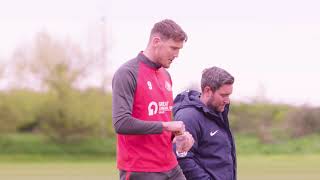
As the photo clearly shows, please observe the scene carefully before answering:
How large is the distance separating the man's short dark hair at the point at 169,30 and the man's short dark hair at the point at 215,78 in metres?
0.57

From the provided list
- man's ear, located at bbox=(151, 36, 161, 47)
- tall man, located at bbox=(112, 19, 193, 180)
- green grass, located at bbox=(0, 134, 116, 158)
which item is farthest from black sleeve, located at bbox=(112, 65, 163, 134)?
green grass, located at bbox=(0, 134, 116, 158)

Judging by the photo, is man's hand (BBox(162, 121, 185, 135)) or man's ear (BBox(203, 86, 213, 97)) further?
man's ear (BBox(203, 86, 213, 97))

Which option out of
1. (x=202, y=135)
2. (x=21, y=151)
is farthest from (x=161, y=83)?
(x=21, y=151)

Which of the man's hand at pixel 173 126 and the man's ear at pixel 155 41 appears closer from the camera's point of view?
the man's hand at pixel 173 126

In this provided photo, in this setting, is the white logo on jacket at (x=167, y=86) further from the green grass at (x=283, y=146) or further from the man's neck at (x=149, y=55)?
the green grass at (x=283, y=146)

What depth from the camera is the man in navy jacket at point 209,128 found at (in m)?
6.11

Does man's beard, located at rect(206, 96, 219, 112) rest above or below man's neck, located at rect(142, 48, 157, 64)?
below

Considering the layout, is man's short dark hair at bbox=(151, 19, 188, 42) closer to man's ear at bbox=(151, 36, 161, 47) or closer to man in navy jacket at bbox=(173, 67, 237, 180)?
man's ear at bbox=(151, 36, 161, 47)

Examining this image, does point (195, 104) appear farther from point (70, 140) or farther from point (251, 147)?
point (70, 140)

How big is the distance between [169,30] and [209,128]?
1.01 m

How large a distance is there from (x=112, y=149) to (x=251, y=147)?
8.54 m

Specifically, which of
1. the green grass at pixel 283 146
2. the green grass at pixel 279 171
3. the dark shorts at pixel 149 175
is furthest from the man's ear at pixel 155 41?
the green grass at pixel 283 146

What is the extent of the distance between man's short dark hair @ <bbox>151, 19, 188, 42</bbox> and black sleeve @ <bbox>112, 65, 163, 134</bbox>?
35cm

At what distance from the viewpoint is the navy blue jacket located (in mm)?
6117
